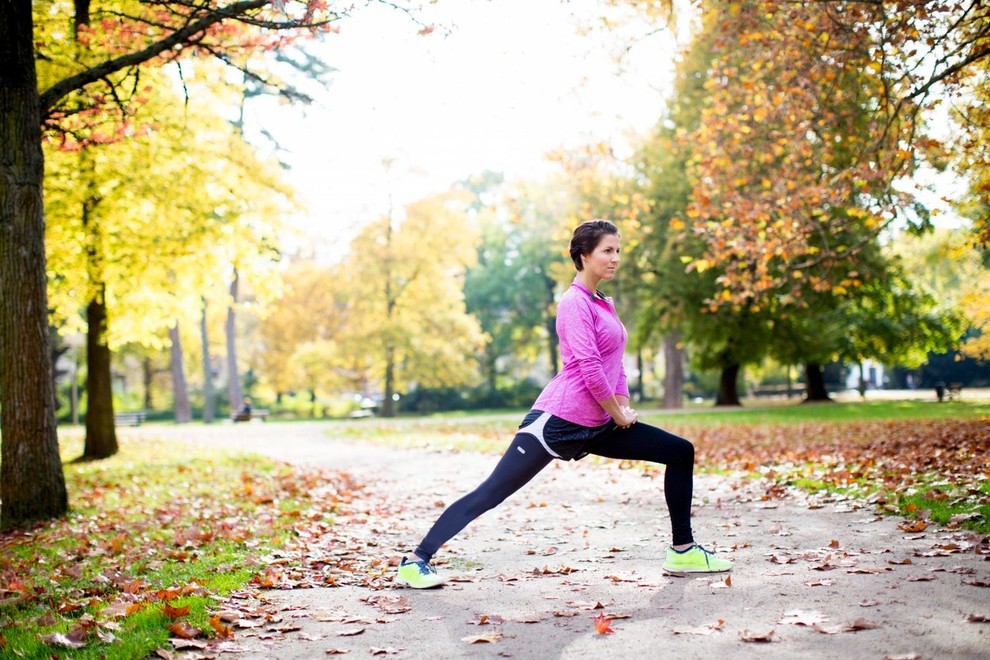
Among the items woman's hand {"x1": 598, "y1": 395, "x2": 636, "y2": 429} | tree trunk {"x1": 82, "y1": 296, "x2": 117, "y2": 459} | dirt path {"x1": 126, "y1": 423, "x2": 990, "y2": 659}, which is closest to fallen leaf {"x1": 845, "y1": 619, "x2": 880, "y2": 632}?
dirt path {"x1": 126, "y1": 423, "x2": 990, "y2": 659}

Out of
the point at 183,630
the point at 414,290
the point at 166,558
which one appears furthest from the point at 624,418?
the point at 414,290

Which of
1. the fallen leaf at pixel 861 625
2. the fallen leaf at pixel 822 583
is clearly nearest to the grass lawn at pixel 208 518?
the fallen leaf at pixel 822 583

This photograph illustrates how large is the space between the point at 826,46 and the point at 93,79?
894 cm

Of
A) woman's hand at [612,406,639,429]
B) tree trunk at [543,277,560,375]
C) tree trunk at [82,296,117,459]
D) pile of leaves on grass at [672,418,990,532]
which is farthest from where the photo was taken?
tree trunk at [543,277,560,375]

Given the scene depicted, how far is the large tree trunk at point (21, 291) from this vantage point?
8.87 metres

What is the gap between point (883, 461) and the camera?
10984mm

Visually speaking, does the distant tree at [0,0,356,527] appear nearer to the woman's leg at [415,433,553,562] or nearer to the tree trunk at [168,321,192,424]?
the woman's leg at [415,433,553,562]

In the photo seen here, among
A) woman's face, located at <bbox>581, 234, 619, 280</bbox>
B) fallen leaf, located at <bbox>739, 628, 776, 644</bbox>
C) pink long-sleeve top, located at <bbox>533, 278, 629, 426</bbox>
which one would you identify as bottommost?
fallen leaf, located at <bbox>739, 628, 776, 644</bbox>

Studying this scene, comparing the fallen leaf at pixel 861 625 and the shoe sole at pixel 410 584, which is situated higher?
the fallen leaf at pixel 861 625

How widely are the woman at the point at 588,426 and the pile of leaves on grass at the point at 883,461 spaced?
2.54 metres

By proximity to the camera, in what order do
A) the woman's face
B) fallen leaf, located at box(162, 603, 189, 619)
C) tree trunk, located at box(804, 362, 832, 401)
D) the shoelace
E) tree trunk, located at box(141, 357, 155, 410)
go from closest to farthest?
fallen leaf, located at box(162, 603, 189, 619)
the woman's face
the shoelace
tree trunk, located at box(804, 362, 832, 401)
tree trunk, located at box(141, 357, 155, 410)

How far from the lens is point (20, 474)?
9.11 meters

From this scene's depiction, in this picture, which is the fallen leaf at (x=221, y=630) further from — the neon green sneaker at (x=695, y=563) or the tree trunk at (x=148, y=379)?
the tree trunk at (x=148, y=379)

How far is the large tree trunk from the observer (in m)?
8.87
